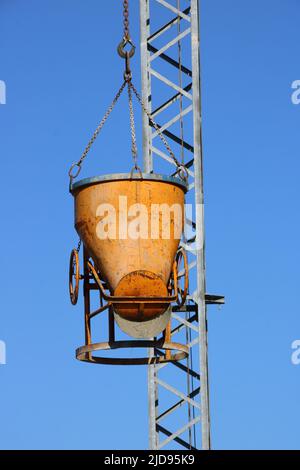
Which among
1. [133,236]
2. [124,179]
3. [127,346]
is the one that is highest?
[124,179]

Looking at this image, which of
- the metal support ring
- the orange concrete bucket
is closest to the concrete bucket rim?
the orange concrete bucket

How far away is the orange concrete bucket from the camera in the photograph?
48.5ft

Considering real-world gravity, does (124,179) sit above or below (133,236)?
above

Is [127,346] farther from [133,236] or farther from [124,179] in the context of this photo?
[124,179]

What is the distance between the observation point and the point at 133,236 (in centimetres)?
1484

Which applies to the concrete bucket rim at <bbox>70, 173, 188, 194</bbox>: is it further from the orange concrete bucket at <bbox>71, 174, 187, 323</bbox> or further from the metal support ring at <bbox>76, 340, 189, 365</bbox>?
the metal support ring at <bbox>76, 340, 189, 365</bbox>

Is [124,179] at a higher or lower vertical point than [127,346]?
higher

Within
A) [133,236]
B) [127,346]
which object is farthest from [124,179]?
[127,346]

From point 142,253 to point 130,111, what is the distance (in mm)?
1511

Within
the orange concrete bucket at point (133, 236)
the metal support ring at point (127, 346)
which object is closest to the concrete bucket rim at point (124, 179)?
the orange concrete bucket at point (133, 236)

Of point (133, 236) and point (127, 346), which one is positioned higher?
point (133, 236)

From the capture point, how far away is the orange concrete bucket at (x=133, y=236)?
14.8 m

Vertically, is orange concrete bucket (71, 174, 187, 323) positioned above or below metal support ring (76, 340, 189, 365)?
above
